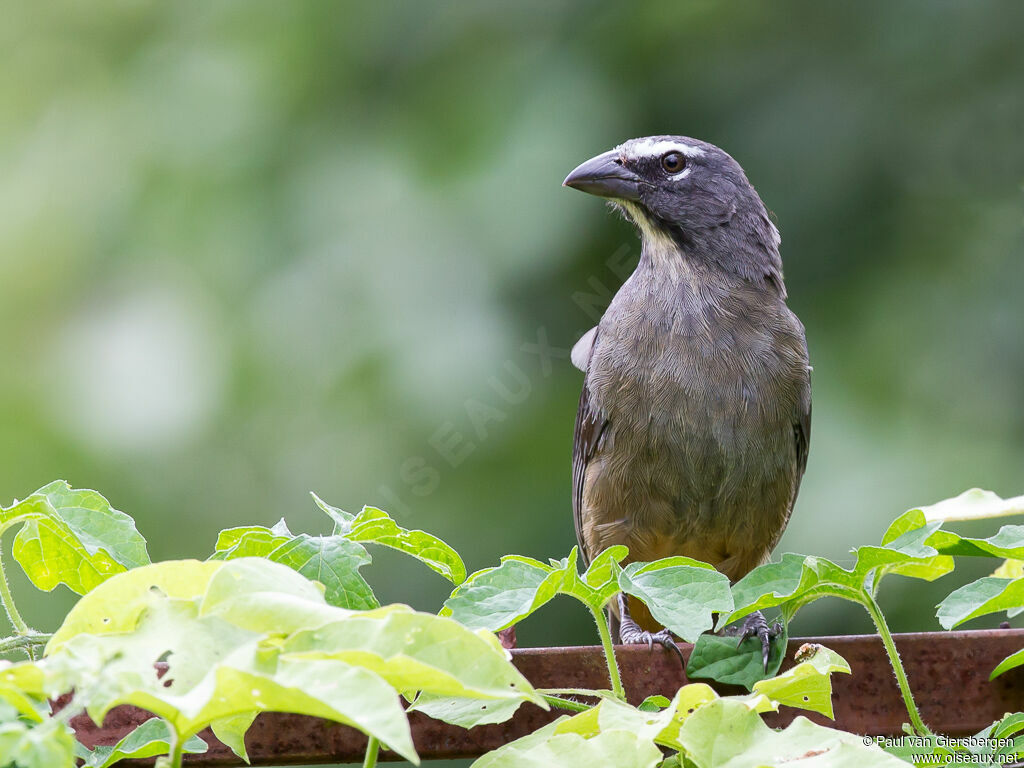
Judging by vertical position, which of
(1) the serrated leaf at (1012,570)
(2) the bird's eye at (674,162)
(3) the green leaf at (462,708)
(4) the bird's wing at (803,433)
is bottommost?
(4) the bird's wing at (803,433)

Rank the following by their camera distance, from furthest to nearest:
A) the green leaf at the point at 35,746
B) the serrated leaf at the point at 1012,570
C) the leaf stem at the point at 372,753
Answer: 1. the serrated leaf at the point at 1012,570
2. the leaf stem at the point at 372,753
3. the green leaf at the point at 35,746

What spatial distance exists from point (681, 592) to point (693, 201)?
3009mm

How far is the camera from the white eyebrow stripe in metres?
4.39

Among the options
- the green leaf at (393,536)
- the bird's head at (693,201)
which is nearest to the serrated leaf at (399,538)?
the green leaf at (393,536)

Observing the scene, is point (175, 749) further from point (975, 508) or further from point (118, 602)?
point (975, 508)

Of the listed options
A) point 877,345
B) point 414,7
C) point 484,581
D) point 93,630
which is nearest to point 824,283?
point 877,345

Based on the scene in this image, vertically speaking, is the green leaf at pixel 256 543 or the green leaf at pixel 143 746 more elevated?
the green leaf at pixel 256 543

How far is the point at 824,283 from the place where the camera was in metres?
4.67

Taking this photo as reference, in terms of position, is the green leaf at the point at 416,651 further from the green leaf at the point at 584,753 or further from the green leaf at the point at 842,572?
the green leaf at the point at 842,572

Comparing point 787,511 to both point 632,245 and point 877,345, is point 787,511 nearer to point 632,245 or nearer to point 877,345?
point 877,345

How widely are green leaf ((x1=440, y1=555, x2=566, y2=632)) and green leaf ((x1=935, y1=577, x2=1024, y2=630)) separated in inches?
22.7

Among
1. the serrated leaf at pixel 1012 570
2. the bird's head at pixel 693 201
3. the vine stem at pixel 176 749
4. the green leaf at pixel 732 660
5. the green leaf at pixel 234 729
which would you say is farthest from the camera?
the bird's head at pixel 693 201

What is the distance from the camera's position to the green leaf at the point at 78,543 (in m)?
1.59

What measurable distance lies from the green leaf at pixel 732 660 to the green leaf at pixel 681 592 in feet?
1.15
